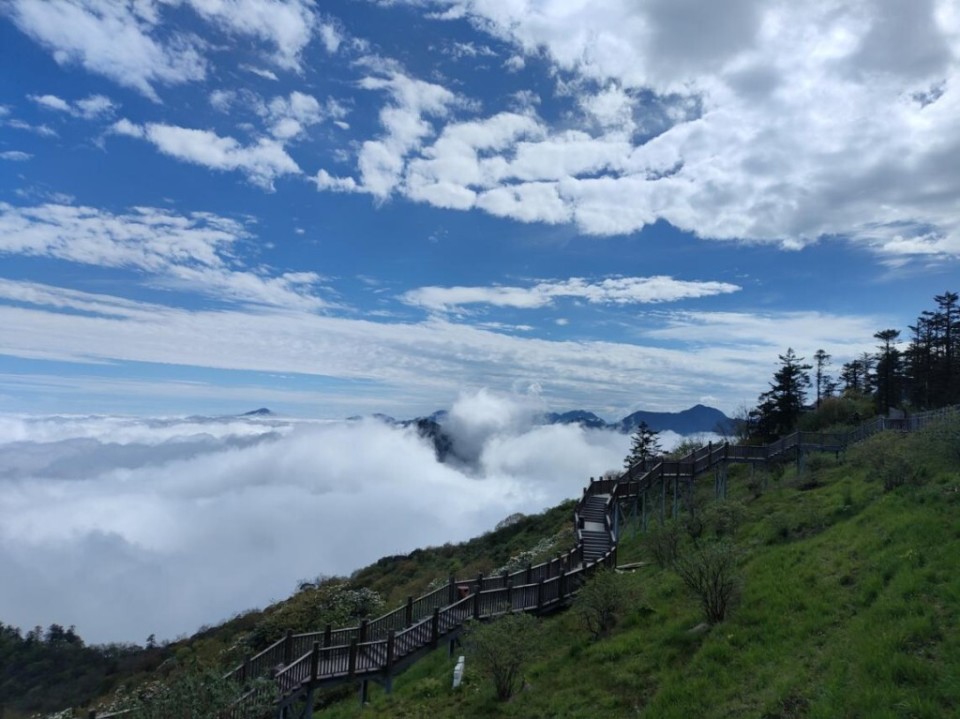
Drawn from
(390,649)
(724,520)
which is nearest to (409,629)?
(390,649)

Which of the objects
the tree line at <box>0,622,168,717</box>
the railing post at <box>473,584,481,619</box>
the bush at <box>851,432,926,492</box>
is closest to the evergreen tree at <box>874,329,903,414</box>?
the bush at <box>851,432,926,492</box>

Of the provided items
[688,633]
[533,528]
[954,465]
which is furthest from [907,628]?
[533,528]

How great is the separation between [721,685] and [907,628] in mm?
3216

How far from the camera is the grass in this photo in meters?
8.98

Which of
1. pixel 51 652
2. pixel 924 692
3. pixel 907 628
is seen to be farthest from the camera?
pixel 51 652

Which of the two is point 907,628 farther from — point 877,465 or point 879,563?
point 877,465

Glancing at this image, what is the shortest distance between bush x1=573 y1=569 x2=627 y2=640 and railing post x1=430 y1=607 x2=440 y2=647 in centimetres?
437

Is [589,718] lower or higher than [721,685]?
lower

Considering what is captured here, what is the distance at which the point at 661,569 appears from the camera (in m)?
19.5

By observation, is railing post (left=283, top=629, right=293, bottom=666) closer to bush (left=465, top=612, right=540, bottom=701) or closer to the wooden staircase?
bush (left=465, top=612, right=540, bottom=701)

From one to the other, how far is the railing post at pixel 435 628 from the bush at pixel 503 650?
3845mm

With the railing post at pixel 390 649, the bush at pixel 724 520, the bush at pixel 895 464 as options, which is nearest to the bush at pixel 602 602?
the railing post at pixel 390 649

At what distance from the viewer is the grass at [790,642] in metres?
8.98

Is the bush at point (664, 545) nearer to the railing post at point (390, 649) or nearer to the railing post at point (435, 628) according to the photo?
the railing post at point (435, 628)
